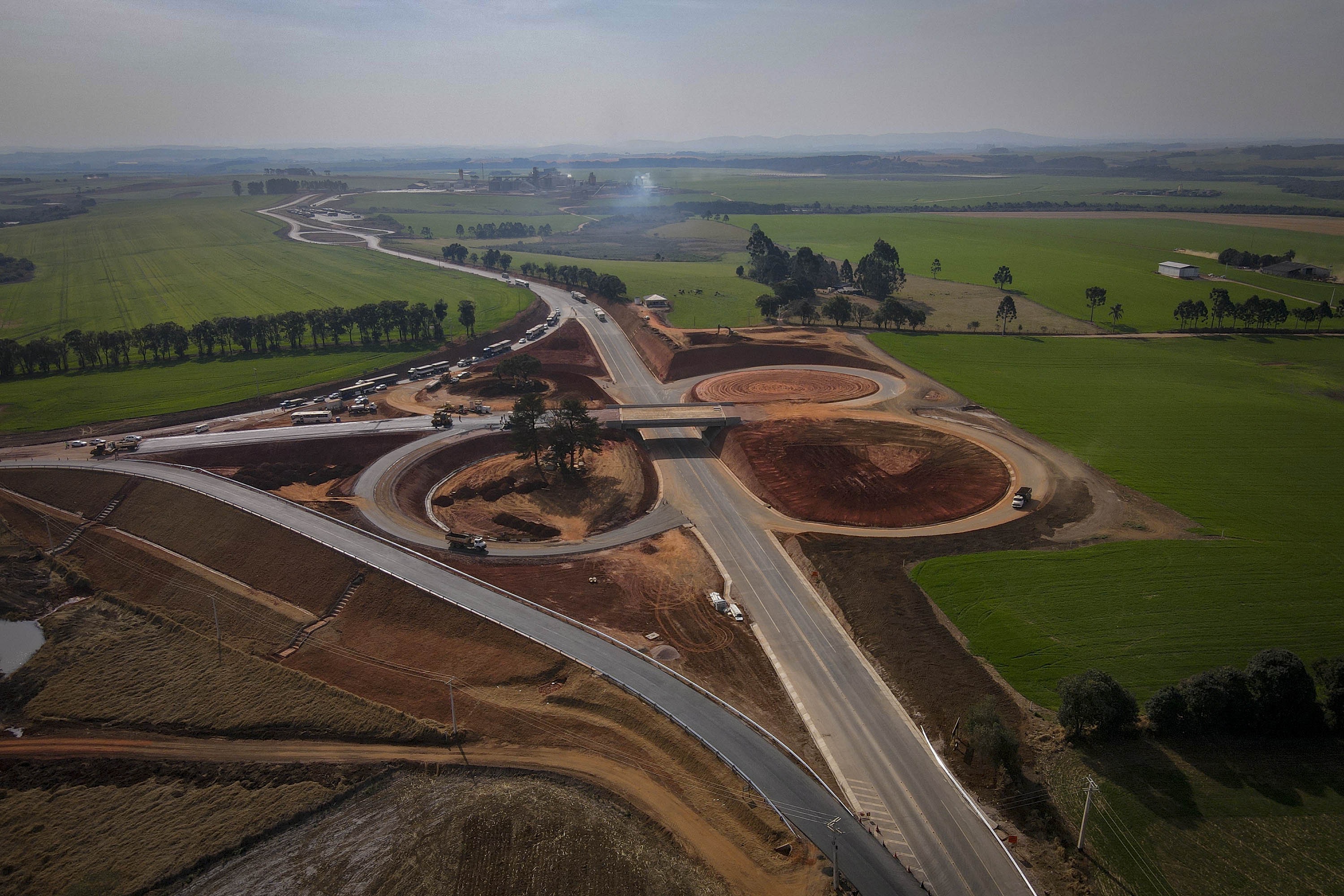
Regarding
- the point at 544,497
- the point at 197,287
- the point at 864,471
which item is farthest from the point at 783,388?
the point at 197,287

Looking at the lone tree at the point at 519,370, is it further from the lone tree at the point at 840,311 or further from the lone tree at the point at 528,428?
the lone tree at the point at 840,311

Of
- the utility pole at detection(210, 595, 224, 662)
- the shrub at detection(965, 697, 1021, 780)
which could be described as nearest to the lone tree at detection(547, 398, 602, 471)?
the utility pole at detection(210, 595, 224, 662)

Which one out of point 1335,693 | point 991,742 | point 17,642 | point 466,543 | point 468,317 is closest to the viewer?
point 991,742

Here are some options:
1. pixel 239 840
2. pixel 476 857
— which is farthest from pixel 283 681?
pixel 476 857

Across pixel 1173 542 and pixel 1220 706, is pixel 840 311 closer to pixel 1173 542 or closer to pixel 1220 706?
pixel 1173 542

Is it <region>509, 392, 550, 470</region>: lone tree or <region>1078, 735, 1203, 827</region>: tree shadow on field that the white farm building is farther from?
<region>1078, 735, 1203, 827</region>: tree shadow on field

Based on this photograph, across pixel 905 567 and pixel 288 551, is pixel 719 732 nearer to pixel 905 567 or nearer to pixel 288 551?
pixel 905 567
